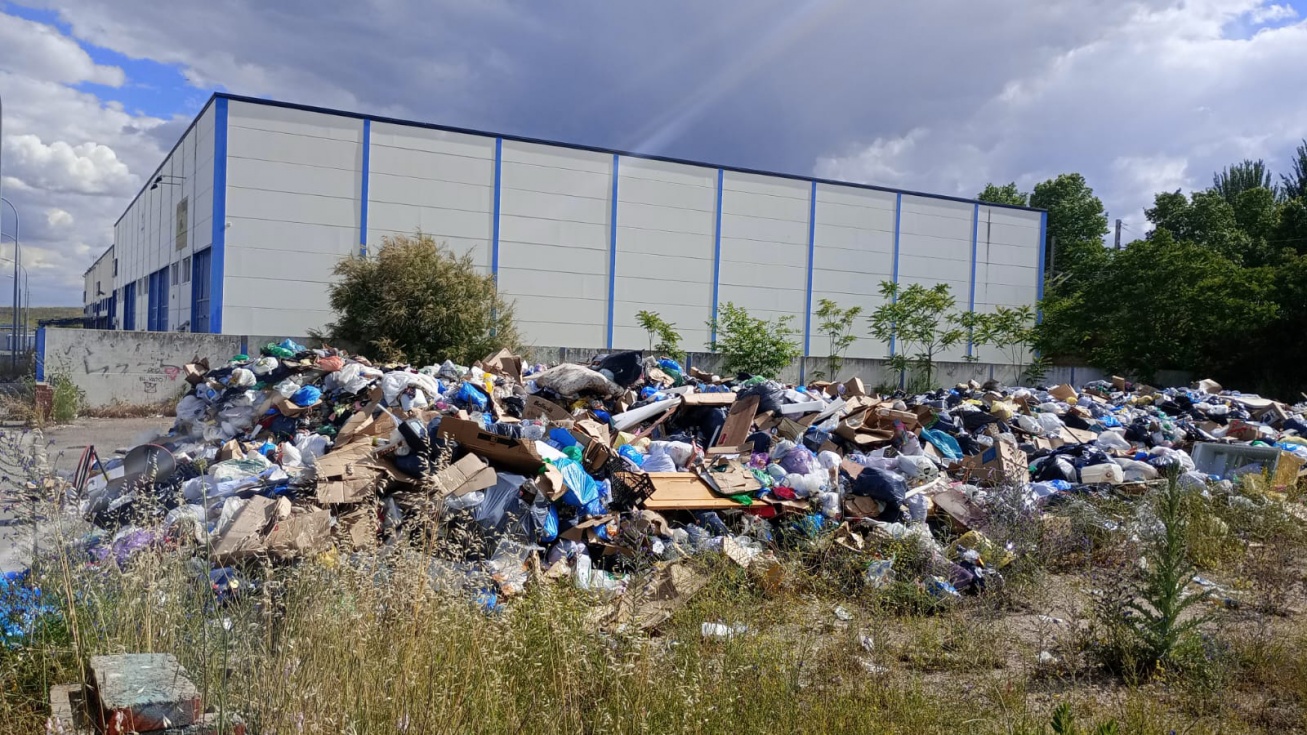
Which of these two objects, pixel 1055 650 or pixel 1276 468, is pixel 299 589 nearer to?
pixel 1055 650

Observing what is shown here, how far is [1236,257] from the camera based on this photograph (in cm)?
3156

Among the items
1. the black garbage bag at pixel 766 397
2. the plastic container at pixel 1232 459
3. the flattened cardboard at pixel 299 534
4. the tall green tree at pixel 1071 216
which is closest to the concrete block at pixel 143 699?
the flattened cardboard at pixel 299 534

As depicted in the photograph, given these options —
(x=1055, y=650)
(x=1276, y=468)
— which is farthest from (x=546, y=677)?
(x=1276, y=468)

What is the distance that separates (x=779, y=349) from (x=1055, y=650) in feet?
57.2

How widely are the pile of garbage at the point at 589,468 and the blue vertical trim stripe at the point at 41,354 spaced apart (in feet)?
23.2

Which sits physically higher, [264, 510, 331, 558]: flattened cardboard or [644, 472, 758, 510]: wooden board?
[644, 472, 758, 510]: wooden board

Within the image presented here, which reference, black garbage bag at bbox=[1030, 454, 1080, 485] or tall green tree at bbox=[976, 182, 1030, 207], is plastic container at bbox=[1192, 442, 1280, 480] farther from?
tall green tree at bbox=[976, 182, 1030, 207]

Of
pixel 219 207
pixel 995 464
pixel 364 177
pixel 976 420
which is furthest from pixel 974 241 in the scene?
pixel 219 207

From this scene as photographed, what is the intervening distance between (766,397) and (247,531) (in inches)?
225

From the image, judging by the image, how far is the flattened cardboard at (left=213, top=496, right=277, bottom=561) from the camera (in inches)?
194

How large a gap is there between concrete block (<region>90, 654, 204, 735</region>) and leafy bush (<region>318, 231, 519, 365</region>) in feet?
47.4

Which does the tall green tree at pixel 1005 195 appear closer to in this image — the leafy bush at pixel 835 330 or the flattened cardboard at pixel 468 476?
the leafy bush at pixel 835 330

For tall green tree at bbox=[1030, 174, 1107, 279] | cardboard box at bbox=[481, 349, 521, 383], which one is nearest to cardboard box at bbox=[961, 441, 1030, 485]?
cardboard box at bbox=[481, 349, 521, 383]

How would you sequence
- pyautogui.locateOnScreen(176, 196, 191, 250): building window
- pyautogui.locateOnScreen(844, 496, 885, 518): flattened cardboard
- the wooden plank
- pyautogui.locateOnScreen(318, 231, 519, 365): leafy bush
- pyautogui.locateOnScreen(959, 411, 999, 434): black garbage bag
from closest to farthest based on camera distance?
pyautogui.locateOnScreen(844, 496, 885, 518): flattened cardboard → the wooden plank → pyautogui.locateOnScreen(959, 411, 999, 434): black garbage bag → pyautogui.locateOnScreen(318, 231, 519, 365): leafy bush → pyautogui.locateOnScreen(176, 196, 191, 250): building window
